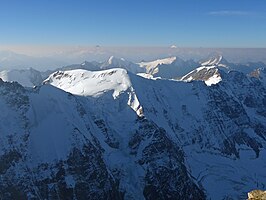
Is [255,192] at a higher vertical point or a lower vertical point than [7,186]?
higher

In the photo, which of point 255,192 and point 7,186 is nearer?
point 255,192

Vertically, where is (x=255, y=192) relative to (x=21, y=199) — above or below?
above

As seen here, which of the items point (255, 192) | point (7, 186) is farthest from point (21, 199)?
point (255, 192)

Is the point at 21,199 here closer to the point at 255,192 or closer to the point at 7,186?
the point at 7,186

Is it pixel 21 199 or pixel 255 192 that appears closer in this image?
pixel 255 192
